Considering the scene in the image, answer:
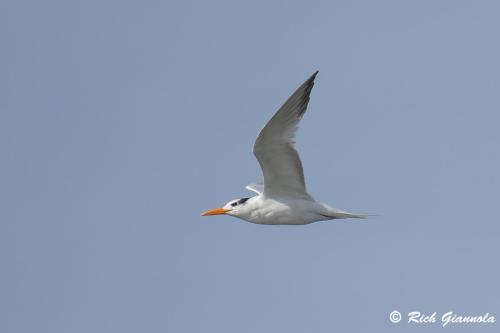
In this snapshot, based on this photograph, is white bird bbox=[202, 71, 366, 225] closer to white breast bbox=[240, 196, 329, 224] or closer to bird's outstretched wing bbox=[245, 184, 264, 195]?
white breast bbox=[240, 196, 329, 224]

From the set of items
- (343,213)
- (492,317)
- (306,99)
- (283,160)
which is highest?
(306,99)

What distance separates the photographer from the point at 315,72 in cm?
1645

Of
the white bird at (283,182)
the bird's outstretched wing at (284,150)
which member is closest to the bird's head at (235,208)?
the white bird at (283,182)

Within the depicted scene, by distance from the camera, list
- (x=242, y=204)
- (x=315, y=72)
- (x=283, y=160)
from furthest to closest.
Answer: (x=242, y=204) → (x=283, y=160) → (x=315, y=72)

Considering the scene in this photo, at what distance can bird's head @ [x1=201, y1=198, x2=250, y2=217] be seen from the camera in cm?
1911

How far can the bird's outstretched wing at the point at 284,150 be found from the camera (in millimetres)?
16797

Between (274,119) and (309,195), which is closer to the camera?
(274,119)

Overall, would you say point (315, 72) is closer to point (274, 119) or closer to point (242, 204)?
point (274, 119)

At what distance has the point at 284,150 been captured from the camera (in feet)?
57.2

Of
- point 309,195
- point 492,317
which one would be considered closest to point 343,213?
point 309,195

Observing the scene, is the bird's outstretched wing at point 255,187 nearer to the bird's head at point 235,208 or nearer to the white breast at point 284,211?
the bird's head at point 235,208

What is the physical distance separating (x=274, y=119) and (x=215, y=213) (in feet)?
12.6

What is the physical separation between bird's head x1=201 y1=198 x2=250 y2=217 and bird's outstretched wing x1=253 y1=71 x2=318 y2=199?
676 mm

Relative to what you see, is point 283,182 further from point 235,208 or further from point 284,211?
point 235,208
